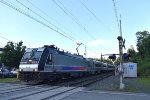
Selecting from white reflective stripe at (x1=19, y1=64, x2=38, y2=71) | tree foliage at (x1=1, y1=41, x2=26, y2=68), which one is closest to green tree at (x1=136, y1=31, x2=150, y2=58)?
tree foliage at (x1=1, y1=41, x2=26, y2=68)

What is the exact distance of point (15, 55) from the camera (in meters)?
57.6

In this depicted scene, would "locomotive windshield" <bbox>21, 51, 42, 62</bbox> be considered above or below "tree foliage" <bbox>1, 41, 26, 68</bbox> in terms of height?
below

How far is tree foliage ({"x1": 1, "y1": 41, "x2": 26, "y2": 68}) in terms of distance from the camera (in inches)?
2261

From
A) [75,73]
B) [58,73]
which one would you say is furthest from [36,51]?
[75,73]

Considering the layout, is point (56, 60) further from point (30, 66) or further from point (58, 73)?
point (30, 66)

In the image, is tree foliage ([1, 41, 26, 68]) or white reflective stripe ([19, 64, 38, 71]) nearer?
white reflective stripe ([19, 64, 38, 71])

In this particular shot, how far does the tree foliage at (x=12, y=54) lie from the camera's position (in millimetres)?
57438

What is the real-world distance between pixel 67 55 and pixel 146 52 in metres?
51.5

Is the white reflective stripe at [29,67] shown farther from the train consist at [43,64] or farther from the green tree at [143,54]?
the green tree at [143,54]

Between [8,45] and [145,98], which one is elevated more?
[8,45]

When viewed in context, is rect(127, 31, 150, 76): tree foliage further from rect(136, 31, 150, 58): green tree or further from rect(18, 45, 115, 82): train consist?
rect(18, 45, 115, 82): train consist

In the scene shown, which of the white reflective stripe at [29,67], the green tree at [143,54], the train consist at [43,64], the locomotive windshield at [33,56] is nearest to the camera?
the white reflective stripe at [29,67]

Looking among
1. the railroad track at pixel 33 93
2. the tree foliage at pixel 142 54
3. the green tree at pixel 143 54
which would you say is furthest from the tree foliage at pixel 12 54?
the railroad track at pixel 33 93

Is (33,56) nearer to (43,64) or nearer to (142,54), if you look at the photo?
(43,64)
